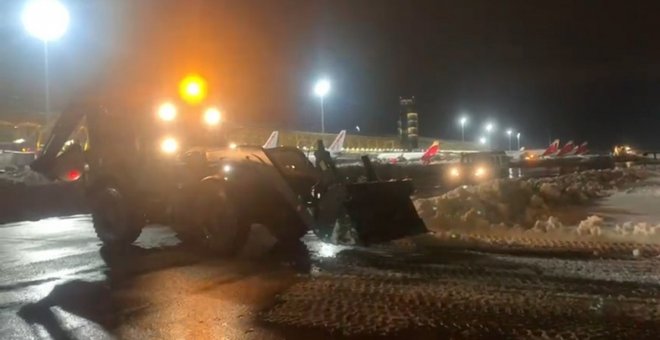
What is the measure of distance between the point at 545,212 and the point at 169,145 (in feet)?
28.9

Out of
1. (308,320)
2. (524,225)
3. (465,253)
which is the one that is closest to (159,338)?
(308,320)

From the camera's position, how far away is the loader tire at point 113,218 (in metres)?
12.5

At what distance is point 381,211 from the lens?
12.1 metres

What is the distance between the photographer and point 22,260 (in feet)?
37.1

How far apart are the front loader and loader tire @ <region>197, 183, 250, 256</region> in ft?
0.06

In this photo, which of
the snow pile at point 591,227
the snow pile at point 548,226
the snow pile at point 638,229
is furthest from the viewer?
the snow pile at point 548,226

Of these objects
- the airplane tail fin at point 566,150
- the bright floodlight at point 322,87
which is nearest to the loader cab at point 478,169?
the bright floodlight at point 322,87

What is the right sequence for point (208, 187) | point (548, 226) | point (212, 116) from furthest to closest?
point (212, 116), point (548, 226), point (208, 187)

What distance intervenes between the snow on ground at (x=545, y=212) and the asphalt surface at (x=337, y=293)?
43.5 inches

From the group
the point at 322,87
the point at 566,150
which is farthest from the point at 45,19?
the point at 566,150

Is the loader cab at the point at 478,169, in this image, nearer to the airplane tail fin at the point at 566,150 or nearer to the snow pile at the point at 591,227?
the snow pile at the point at 591,227

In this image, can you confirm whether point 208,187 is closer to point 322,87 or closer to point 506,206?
point 506,206

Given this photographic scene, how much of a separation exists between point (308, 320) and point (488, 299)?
2.15 meters

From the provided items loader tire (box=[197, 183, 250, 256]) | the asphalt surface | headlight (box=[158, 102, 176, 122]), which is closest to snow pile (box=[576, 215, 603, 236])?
the asphalt surface
